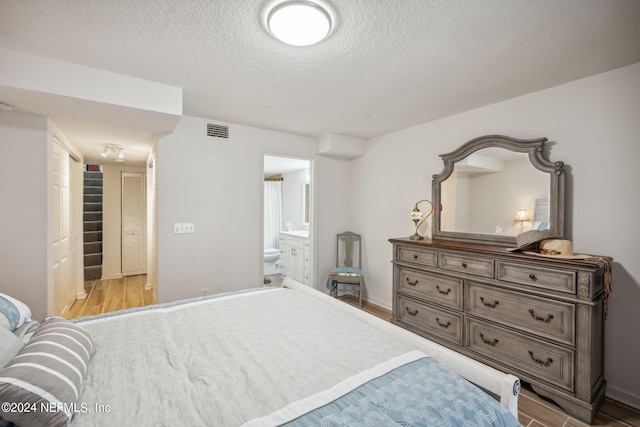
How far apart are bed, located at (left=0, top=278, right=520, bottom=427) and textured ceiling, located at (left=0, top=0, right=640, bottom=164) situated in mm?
1657

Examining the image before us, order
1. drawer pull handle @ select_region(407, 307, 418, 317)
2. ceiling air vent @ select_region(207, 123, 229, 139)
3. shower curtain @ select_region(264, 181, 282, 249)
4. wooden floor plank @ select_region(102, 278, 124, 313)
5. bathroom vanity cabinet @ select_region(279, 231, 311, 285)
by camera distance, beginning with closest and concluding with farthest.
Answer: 1. drawer pull handle @ select_region(407, 307, 418, 317)
2. ceiling air vent @ select_region(207, 123, 229, 139)
3. wooden floor plank @ select_region(102, 278, 124, 313)
4. bathroom vanity cabinet @ select_region(279, 231, 311, 285)
5. shower curtain @ select_region(264, 181, 282, 249)

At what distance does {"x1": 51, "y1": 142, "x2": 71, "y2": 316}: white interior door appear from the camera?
9.04 feet

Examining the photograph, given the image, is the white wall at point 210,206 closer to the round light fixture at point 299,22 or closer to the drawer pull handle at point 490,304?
the round light fixture at point 299,22

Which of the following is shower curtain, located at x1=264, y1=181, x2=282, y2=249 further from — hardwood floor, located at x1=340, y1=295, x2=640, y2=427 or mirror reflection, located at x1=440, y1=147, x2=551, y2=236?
hardwood floor, located at x1=340, y1=295, x2=640, y2=427

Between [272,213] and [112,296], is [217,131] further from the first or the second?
[272,213]

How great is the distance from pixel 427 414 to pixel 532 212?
7.29ft

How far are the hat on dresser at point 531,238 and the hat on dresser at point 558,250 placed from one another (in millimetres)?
59

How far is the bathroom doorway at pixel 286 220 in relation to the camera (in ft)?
16.3

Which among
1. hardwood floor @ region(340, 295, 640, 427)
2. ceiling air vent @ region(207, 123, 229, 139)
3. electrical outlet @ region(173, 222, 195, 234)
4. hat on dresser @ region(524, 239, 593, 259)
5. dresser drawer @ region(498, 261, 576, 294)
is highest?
ceiling air vent @ region(207, 123, 229, 139)

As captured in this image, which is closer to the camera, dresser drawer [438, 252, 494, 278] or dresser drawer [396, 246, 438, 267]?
dresser drawer [438, 252, 494, 278]

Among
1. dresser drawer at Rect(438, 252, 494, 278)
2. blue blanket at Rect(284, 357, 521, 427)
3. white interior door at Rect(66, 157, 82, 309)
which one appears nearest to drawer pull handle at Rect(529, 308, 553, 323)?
dresser drawer at Rect(438, 252, 494, 278)

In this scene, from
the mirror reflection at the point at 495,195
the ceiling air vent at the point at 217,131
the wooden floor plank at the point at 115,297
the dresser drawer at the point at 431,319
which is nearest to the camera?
the mirror reflection at the point at 495,195

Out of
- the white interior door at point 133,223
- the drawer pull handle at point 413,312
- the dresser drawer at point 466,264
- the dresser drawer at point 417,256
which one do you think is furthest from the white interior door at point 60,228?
the dresser drawer at point 466,264

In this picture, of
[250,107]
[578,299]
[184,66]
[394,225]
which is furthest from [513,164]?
[184,66]
